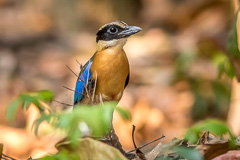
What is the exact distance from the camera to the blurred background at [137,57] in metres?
8.74

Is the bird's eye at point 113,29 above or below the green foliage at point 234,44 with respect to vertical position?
above

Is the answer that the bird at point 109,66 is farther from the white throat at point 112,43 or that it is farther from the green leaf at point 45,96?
the green leaf at point 45,96

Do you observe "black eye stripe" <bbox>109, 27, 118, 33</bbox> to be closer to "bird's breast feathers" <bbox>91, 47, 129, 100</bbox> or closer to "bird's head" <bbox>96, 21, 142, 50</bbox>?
"bird's head" <bbox>96, 21, 142, 50</bbox>

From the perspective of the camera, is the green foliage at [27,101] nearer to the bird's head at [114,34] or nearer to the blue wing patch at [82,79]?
the blue wing patch at [82,79]

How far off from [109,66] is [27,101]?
0.96 meters

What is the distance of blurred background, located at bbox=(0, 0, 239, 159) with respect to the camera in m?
8.74

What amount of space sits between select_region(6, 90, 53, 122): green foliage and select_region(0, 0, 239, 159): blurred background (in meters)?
3.50

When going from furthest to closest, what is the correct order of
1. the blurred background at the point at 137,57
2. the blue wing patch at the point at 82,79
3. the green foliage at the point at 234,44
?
1. the blurred background at the point at 137,57
2. the blue wing patch at the point at 82,79
3. the green foliage at the point at 234,44

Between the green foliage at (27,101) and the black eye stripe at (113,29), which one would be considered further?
the black eye stripe at (113,29)

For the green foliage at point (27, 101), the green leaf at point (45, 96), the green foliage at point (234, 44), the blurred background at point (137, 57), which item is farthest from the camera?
the blurred background at point (137, 57)

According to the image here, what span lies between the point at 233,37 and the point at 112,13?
8358 millimetres

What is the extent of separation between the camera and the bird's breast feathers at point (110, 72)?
4.39m

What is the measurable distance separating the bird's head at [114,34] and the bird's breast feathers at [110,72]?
0.09 metres

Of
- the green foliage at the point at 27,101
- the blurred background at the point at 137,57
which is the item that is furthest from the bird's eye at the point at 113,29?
the blurred background at the point at 137,57
